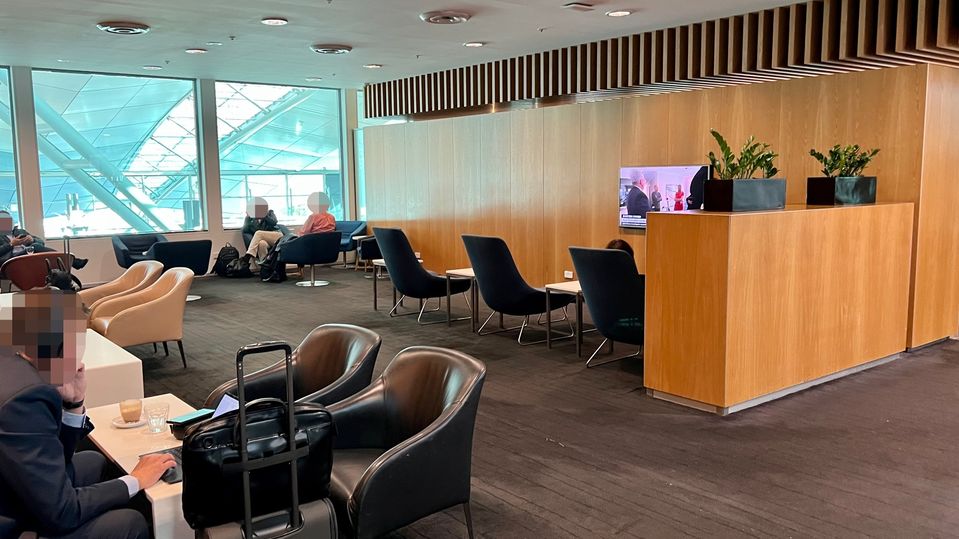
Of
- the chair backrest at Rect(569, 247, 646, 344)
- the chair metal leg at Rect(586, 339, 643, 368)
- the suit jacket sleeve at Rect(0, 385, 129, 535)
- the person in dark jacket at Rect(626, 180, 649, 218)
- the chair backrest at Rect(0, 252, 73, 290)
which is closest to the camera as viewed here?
the suit jacket sleeve at Rect(0, 385, 129, 535)

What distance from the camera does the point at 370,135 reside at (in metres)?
12.3

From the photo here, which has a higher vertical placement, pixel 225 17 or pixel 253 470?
pixel 225 17

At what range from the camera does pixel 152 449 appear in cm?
280

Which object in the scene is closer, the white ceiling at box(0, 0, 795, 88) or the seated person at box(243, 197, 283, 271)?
the white ceiling at box(0, 0, 795, 88)

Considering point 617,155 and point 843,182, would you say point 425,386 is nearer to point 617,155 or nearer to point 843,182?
point 843,182

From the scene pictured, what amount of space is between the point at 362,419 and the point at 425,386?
299 mm

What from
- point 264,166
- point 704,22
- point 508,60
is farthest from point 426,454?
point 264,166

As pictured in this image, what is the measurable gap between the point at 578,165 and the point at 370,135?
4618 millimetres

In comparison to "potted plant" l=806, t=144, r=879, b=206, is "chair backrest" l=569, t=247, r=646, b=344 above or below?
below

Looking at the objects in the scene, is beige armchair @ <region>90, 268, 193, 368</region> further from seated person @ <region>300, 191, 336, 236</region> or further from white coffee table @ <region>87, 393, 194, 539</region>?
seated person @ <region>300, 191, 336, 236</region>

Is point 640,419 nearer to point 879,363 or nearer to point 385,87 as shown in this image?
point 879,363

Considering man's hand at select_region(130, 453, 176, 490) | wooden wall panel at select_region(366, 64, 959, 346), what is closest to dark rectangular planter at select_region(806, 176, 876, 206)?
wooden wall panel at select_region(366, 64, 959, 346)

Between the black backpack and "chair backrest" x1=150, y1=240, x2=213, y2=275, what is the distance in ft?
7.10

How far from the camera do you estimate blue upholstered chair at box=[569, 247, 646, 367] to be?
17.6 ft
